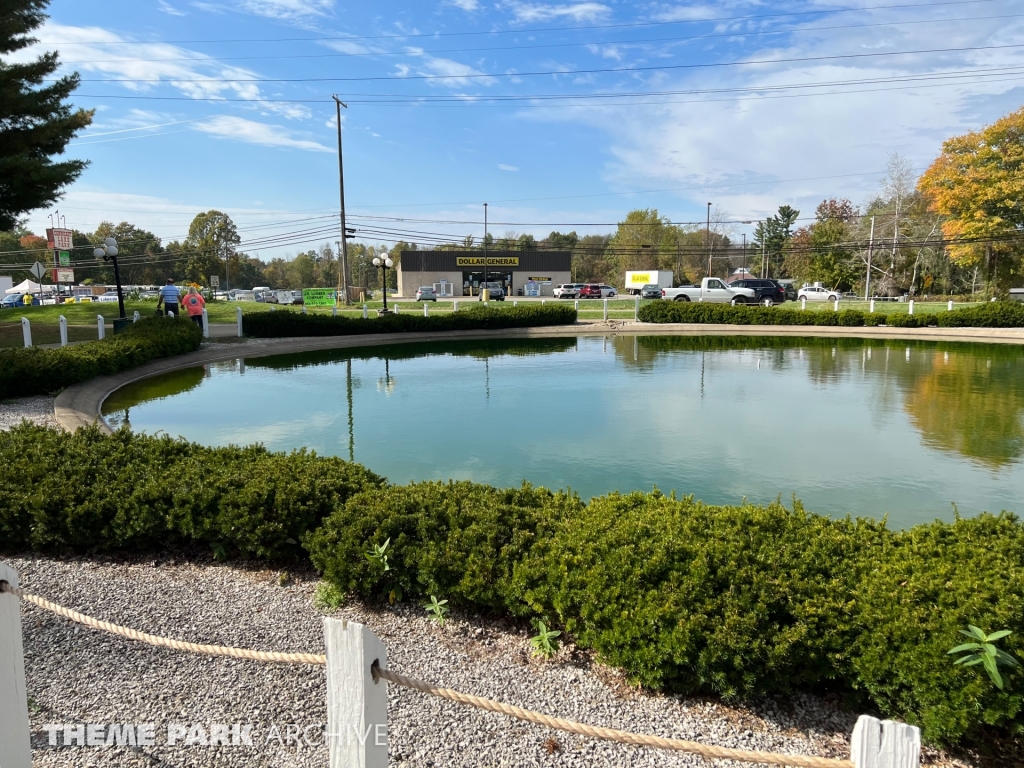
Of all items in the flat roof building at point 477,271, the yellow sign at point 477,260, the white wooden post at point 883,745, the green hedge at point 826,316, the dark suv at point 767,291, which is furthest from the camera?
the yellow sign at point 477,260

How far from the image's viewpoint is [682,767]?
2738 mm

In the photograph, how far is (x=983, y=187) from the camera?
123 ft

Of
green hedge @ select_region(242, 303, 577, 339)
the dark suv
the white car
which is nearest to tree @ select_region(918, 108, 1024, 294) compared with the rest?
the white car

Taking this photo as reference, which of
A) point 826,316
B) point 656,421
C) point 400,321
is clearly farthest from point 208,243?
point 656,421

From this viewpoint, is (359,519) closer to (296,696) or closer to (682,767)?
(296,696)

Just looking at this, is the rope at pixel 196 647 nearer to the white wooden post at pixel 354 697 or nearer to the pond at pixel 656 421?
the white wooden post at pixel 354 697

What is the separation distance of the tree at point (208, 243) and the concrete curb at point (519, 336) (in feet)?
184

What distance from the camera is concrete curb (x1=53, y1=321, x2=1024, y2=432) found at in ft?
47.0

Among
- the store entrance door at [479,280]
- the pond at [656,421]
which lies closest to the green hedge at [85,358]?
the pond at [656,421]

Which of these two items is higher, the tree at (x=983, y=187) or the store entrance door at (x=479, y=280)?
the tree at (x=983, y=187)

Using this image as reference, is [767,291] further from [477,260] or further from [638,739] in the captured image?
[638,739]

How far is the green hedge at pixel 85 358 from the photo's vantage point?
1091 centimetres

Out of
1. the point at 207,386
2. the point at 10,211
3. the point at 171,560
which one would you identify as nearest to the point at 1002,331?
the point at 207,386

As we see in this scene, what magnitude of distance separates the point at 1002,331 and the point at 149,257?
83321 mm
